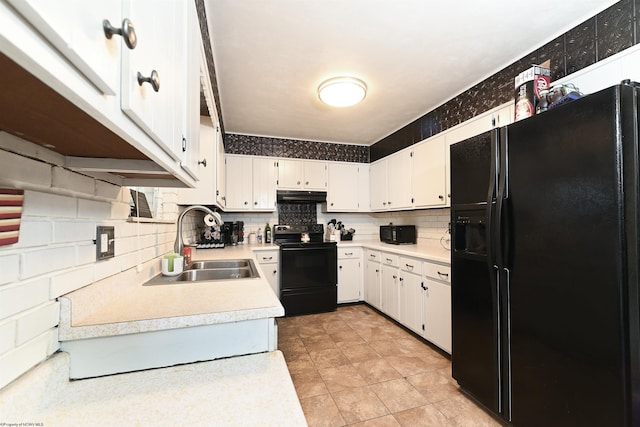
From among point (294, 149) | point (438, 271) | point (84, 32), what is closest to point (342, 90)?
point (294, 149)

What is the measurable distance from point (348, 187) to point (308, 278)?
1472 mm

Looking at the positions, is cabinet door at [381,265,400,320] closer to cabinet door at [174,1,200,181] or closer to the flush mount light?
the flush mount light

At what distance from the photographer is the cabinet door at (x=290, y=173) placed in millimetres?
3758

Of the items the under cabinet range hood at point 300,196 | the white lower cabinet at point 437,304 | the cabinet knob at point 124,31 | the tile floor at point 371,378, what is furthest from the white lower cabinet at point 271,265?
the cabinet knob at point 124,31

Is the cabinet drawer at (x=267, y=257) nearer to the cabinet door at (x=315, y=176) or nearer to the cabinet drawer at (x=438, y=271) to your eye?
the cabinet door at (x=315, y=176)

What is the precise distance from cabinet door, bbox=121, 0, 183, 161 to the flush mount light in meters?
1.65

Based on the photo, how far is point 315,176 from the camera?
390cm

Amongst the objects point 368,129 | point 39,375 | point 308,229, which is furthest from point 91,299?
point 368,129

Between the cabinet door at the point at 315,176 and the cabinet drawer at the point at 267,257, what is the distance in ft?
3.55

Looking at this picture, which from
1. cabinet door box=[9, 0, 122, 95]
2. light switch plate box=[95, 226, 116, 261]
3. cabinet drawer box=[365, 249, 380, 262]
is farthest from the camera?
cabinet drawer box=[365, 249, 380, 262]

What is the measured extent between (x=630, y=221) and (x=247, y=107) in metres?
2.89

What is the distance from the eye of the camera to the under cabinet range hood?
374 centimetres

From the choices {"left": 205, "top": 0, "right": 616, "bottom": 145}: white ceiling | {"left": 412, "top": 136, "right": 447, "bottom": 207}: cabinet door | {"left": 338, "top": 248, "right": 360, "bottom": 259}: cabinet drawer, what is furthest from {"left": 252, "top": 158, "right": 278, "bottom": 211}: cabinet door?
{"left": 412, "top": 136, "right": 447, "bottom": 207}: cabinet door

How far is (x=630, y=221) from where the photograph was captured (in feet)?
3.34
